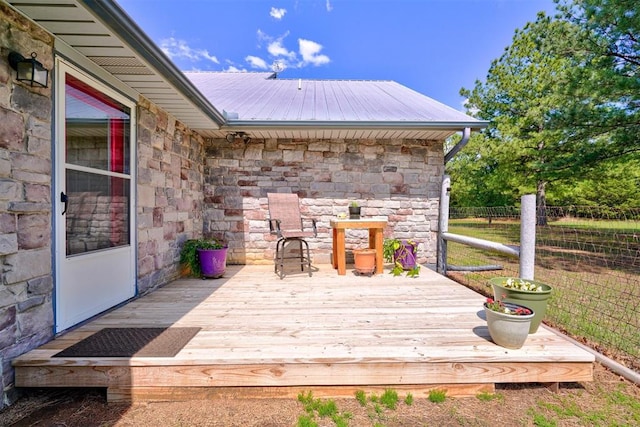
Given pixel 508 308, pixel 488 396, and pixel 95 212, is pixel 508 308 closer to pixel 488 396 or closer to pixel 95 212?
pixel 488 396

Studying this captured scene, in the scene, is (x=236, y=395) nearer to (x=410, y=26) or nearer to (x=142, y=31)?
(x=142, y=31)

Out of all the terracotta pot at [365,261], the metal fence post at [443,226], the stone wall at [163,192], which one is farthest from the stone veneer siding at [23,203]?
the metal fence post at [443,226]

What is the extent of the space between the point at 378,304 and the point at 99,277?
2387 millimetres

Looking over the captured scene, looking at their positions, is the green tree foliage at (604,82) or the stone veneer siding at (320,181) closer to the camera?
the stone veneer siding at (320,181)

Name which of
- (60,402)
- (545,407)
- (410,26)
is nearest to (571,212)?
(545,407)

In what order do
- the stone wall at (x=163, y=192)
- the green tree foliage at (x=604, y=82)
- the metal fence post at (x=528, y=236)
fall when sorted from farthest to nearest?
the green tree foliage at (x=604, y=82), the stone wall at (x=163, y=192), the metal fence post at (x=528, y=236)

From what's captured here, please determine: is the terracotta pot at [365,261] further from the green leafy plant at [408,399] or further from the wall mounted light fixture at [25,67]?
the wall mounted light fixture at [25,67]

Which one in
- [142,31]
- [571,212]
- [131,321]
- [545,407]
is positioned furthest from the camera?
[571,212]

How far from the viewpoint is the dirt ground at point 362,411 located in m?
1.50

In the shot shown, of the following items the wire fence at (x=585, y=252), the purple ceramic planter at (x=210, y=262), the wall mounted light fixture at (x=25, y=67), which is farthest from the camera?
the purple ceramic planter at (x=210, y=262)

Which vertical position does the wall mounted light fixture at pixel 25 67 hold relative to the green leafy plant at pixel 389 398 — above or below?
above

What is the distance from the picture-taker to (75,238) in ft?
6.88

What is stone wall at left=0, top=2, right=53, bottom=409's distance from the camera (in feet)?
5.12

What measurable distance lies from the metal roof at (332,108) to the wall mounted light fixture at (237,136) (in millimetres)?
230
